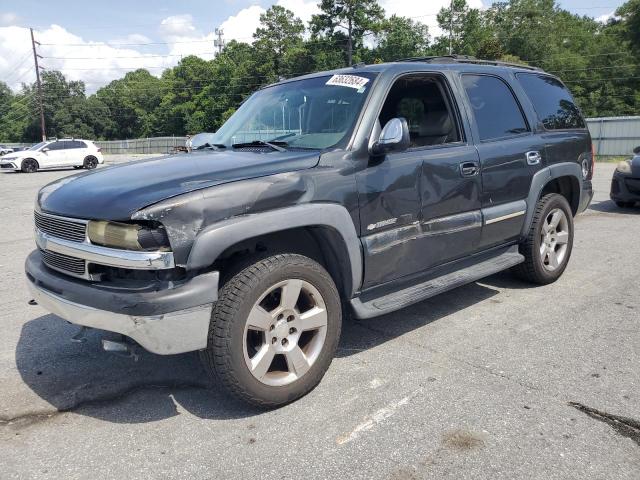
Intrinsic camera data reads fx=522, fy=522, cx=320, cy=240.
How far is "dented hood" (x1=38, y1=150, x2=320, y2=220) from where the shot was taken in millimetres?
2604

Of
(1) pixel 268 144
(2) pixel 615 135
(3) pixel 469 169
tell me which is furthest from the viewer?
(2) pixel 615 135

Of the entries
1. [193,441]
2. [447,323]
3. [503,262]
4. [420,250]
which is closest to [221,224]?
[193,441]

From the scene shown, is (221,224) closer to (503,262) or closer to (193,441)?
(193,441)

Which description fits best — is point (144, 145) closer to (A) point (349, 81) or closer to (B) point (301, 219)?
(A) point (349, 81)

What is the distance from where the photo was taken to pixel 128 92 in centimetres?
9450

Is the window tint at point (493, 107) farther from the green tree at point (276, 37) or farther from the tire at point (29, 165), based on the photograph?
the green tree at point (276, 37)

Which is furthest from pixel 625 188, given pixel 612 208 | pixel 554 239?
pixel 554 239

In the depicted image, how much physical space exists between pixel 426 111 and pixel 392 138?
989mm

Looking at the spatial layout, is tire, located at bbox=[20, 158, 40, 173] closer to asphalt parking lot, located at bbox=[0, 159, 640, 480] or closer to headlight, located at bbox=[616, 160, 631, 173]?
asphalt parking lot, located at bbox=[0, 159, 640, 480]

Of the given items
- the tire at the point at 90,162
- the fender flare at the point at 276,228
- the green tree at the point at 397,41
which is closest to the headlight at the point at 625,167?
the fender flare at the point at 276,228

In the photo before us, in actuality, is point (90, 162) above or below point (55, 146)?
below

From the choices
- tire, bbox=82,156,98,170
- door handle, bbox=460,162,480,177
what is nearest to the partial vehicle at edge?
door handle, bbox=460,162,480,177

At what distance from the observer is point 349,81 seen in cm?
364

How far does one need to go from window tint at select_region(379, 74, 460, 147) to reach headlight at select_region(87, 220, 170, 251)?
202cm
